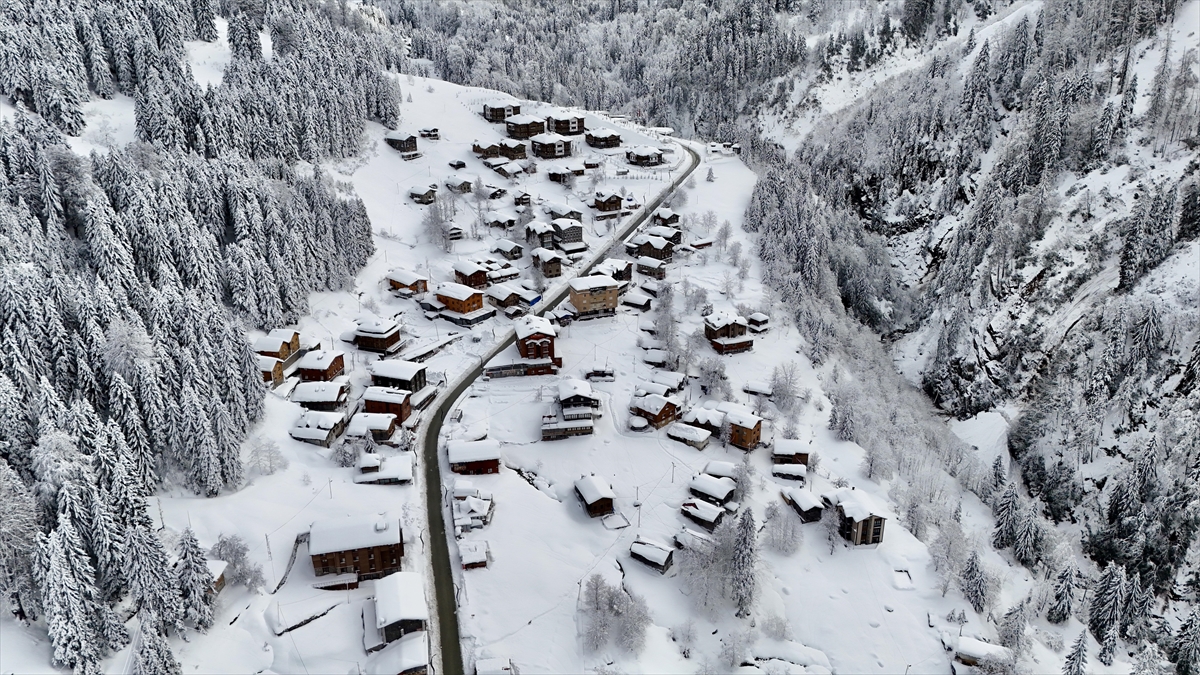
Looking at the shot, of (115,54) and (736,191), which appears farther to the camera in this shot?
(736,191)

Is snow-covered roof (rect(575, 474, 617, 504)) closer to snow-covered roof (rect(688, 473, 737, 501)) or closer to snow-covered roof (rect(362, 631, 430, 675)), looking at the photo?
snow-covered roof (rect(688, 473, 737, 501))

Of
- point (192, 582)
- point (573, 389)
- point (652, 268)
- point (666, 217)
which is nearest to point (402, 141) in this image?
point (666, 217)

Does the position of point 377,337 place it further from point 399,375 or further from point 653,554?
point 653,554

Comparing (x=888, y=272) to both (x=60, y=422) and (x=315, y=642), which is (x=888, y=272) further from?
(x=60, y=422)

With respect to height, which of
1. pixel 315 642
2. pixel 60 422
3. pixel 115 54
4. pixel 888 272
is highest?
pixel 115 54

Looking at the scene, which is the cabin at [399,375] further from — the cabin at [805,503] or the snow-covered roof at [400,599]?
the cabin at [805,503]

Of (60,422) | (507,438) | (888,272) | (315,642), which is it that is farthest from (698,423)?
(888,272)

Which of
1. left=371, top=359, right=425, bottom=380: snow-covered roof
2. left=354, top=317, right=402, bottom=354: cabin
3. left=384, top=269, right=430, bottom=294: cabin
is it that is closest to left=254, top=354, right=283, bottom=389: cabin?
left=371, top=359, right=425, bottom=380: snow-covered roof

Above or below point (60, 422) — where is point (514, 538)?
below
